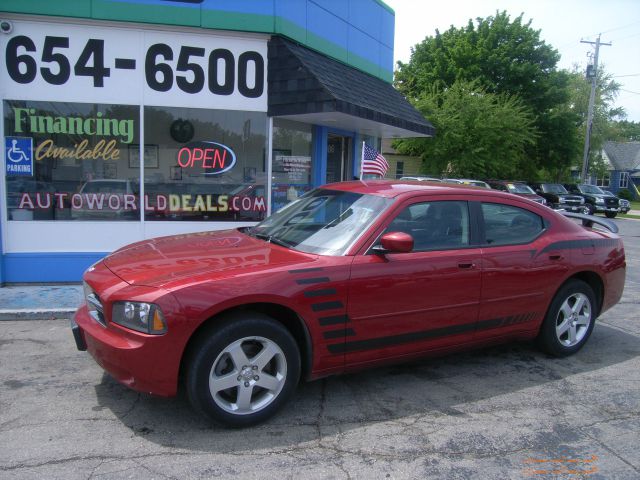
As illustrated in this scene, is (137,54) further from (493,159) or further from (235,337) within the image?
(493,159)

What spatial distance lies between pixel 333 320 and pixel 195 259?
107 cm

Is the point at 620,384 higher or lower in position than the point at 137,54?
lower

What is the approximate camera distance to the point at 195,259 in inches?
142

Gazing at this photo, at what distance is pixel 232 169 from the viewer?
8000mm

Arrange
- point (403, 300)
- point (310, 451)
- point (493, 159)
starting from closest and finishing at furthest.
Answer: point (310, 451)
point (403, 300)
point (493, 159)

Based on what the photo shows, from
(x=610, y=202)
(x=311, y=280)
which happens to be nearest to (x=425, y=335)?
(x=311, y=280)

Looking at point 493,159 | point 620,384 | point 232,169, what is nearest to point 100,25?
point 232,169

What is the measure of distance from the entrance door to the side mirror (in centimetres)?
650

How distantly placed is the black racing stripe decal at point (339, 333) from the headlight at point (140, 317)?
3.60 ft

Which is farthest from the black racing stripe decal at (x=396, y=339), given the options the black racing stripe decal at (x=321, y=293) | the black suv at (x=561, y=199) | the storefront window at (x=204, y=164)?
the black suv at (x=561, y=199)

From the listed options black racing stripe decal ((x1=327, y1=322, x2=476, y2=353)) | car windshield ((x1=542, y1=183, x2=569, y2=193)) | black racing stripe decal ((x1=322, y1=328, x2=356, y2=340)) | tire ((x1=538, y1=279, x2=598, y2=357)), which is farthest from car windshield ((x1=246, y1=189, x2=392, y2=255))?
car windshield ((x1=542, y1=183, x2=569, y2=193))

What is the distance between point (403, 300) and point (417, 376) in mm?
946

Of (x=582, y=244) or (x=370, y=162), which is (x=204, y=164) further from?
(x=582, y=244)

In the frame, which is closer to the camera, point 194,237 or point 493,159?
point 194,237
